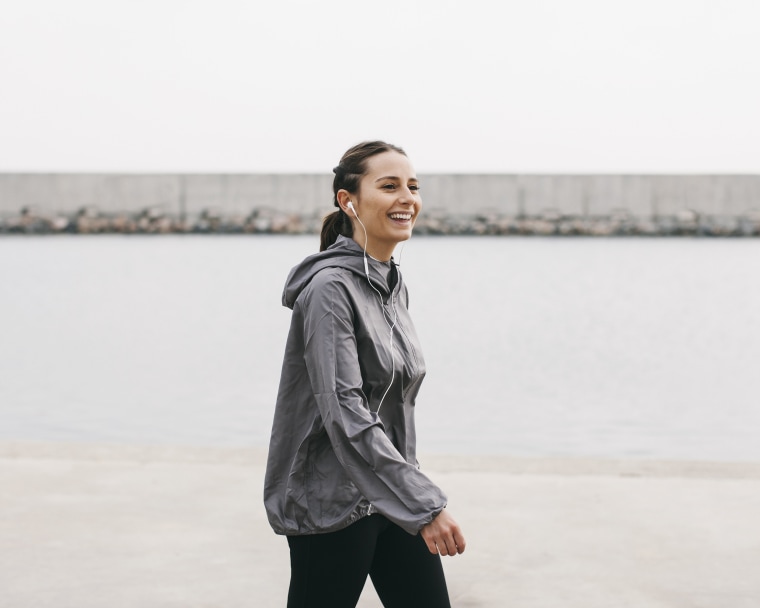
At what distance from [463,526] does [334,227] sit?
2.41 m

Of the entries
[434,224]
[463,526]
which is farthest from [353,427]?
[434,224]

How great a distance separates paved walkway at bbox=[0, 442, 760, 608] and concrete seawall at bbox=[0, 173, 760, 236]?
57.1 metres

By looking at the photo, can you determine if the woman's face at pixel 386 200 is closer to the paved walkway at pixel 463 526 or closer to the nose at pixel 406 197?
the nose at pixel 406 197

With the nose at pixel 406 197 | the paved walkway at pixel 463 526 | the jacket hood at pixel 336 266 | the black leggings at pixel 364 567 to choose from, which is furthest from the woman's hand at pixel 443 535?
the paved walkway at pixel 463 526

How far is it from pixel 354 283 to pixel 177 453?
4.03 metres

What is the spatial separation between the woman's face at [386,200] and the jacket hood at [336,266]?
37 millimetres

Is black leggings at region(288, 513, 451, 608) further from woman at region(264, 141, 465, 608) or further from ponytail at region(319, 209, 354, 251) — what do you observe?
ponytail at region(319, 209, 354, 251)

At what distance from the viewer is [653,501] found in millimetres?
5012

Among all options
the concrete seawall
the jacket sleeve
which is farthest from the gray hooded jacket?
the concrete seawall

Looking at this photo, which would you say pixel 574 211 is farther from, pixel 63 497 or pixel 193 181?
pixel 63 497

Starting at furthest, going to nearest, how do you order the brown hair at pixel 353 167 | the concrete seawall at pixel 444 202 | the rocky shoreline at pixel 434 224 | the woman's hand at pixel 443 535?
the rocky shoreline at pixel 434 224
the concrete seawall at pixel 444 202
the brown hair at pixel 353 167
the woman's hand at pixel 443 535

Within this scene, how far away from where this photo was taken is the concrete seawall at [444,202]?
63.6 m

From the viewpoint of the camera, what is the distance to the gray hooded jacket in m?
2.07

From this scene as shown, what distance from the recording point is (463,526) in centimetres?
454
